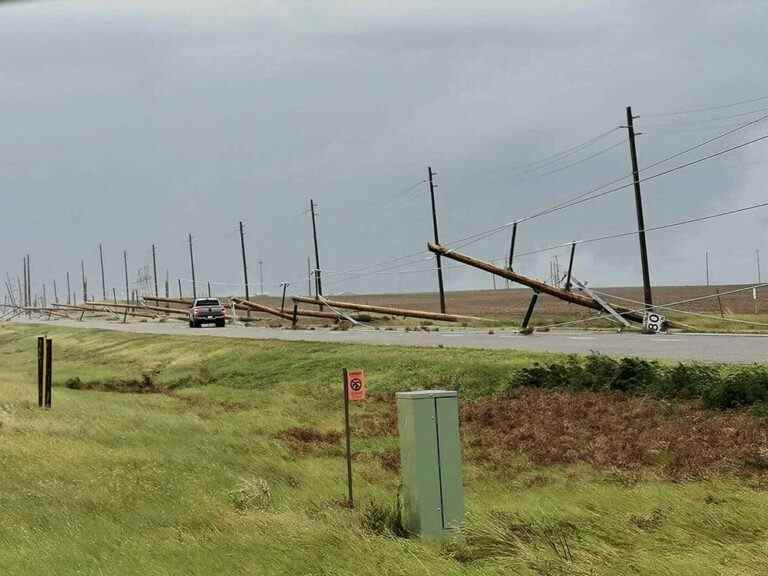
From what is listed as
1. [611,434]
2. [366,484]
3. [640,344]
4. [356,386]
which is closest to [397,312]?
[640,344]

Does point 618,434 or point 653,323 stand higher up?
point 653,323

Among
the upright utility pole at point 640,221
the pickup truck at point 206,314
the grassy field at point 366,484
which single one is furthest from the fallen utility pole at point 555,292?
the pickup truck at point 206,314

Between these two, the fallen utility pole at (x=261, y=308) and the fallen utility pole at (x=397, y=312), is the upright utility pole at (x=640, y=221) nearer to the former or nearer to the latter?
the fallen utility pole at (x=397, y=312)

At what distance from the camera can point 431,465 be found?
862cm

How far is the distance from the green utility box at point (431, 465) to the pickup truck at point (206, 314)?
64083 mm

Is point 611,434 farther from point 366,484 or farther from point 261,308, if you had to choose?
point 261,308

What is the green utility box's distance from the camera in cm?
850

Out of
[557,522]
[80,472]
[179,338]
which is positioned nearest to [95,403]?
[80,472]

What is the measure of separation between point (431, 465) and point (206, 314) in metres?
64.5

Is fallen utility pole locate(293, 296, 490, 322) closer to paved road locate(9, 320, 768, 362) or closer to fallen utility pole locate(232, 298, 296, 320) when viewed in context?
fallen utility pole locate(232, 298, 296, 320)

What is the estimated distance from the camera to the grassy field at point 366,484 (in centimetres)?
721

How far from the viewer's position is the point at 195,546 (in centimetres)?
796

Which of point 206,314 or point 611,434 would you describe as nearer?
point 611,434

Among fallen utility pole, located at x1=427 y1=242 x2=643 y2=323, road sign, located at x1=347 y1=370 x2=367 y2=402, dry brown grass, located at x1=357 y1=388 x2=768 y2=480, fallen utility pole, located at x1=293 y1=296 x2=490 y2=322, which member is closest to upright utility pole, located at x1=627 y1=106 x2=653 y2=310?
fallen utility pole, located at x1=427 y1=242 x2=643 y2=323
